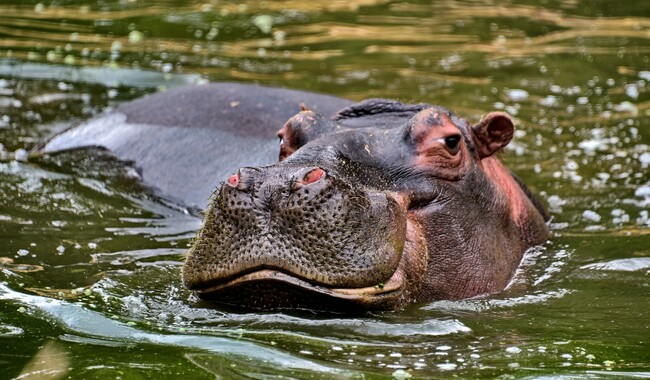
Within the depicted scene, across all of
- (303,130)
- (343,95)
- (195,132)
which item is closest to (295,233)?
(303,130)

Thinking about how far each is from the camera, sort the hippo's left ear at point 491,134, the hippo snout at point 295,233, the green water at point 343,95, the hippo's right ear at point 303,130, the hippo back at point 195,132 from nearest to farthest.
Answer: the green water at point 343,95 → the hippo snout at point 295,233 → the hippo's right ear at point 303,130 → the hippo's left ear at point 491,134 → the hippo back at point 195,132

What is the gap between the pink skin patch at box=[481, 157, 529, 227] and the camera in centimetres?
638

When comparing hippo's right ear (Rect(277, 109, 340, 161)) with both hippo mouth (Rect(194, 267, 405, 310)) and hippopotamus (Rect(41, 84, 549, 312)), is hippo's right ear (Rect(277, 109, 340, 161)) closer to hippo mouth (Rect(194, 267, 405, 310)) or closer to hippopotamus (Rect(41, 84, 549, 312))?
hippopotamus (Rect(41, 84, 549, 312))

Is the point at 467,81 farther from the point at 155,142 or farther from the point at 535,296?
the point at 535,296

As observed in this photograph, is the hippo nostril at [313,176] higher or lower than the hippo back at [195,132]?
higher

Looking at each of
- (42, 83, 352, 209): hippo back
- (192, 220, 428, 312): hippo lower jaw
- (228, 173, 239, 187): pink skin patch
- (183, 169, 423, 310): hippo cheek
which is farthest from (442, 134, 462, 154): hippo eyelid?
(42, 83, 352, 209): hippo back

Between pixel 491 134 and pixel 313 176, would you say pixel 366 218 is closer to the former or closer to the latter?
pixel 313 176

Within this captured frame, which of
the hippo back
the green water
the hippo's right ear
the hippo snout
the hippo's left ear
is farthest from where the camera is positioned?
the hippo back

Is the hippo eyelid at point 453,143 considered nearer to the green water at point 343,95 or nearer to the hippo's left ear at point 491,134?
the hippo's left ear at point 491,134

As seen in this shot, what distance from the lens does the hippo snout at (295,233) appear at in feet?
15.5

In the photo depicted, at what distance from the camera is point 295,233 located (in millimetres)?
4730

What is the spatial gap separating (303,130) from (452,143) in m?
0.78

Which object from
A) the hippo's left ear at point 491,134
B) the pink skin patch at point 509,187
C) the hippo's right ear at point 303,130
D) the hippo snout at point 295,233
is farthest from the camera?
the pink skin patch at point 509,187

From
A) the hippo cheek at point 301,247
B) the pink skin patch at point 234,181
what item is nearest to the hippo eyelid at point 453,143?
the hippo cheek at point 301,247
